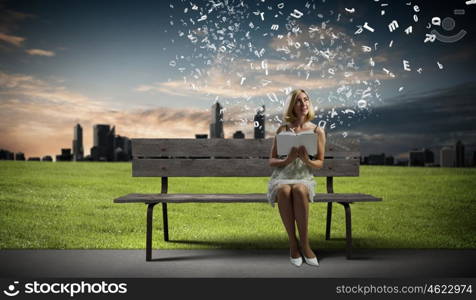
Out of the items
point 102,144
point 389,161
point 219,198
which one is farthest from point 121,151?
point 219,198

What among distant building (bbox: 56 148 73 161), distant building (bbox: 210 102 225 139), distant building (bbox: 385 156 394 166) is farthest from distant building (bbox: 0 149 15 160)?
distant building (bbox: 385 156 394 166)

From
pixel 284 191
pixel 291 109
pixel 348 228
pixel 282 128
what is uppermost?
pixel 291 109

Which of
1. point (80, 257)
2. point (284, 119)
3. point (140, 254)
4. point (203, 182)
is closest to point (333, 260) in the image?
point (284, 119)

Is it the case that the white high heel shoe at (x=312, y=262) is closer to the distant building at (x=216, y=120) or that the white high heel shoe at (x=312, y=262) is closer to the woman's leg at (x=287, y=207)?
the woman's leg at (x=287, y=207)

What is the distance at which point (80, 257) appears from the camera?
4480 mm

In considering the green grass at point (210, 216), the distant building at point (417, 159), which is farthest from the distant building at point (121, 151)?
the distant building at point (417, 159)

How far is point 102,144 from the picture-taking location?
16.1m

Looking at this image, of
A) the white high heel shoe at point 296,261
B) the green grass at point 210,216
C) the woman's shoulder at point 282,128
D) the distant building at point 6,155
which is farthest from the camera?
the distant building at point 6,155

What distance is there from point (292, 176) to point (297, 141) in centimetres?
31

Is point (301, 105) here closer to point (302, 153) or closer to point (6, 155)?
point (302, 153)

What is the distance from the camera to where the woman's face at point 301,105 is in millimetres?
4324

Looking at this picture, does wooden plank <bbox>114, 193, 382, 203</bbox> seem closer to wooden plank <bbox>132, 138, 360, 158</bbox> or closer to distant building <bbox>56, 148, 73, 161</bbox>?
wooden plank <bbox>132, 138, 360, 158</bbox>

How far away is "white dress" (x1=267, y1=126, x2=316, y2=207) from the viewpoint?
13.7 ft

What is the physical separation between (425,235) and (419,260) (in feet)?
6.08
